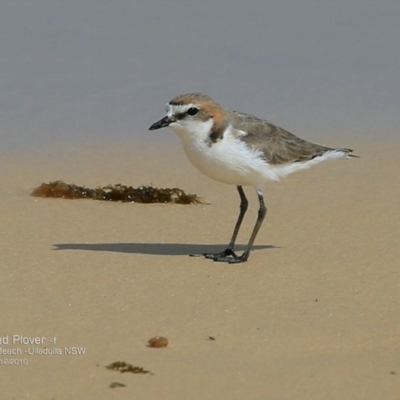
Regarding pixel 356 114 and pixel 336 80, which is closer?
pixel 356 114

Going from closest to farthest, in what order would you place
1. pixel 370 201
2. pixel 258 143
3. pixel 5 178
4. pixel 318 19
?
pixel 258 143
pixel 370 201
pixel 5 178
pixel 318 19

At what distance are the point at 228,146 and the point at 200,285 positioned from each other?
1.11 metres

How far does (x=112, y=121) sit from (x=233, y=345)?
5.62 metres

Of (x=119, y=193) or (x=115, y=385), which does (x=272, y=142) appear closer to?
(x=119, y=193)

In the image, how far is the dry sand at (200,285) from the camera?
5.29 metres

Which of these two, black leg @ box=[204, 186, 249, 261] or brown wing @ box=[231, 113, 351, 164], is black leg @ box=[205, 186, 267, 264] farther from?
brown wing @ box=[231, 113, 351, 164]

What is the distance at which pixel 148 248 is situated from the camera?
7.59 metres

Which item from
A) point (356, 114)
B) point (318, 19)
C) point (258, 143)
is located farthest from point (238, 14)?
point (258, 143)

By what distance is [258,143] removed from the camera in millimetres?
7598

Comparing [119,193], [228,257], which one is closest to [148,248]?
[228,257]

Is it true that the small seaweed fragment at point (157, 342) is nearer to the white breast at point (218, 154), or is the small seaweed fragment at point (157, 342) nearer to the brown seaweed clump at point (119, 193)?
the white breast at point (218, 154)

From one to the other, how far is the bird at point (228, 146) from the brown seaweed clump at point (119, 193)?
922mm

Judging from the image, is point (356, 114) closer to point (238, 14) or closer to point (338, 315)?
point (238, 14)

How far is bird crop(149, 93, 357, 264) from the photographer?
7281 mm
